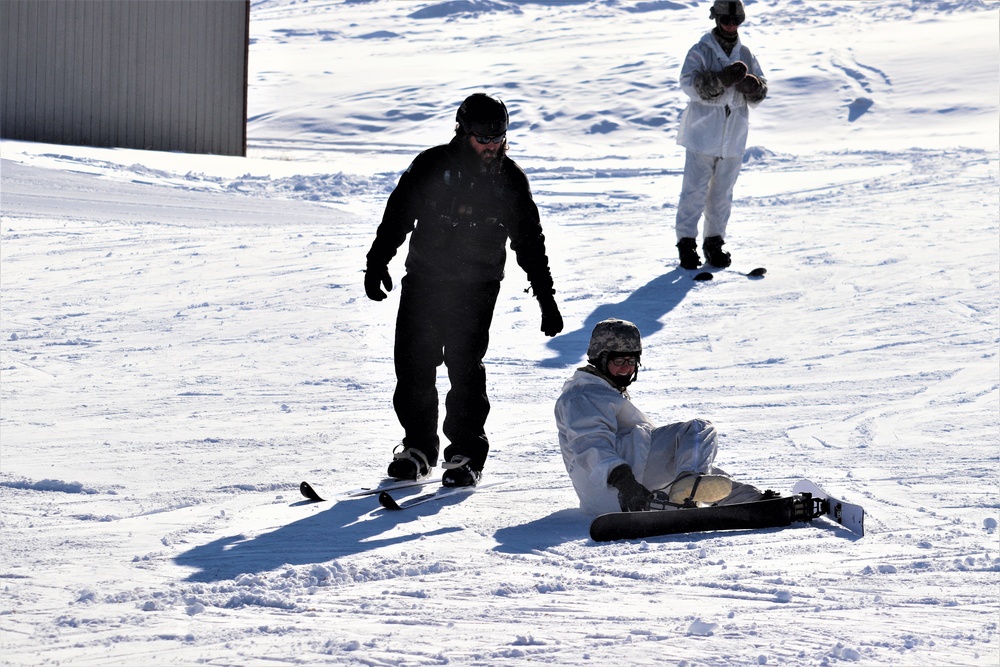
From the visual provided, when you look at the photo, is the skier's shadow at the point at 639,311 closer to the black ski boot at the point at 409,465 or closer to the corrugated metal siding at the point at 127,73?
the black ski boot at the point at 409,465

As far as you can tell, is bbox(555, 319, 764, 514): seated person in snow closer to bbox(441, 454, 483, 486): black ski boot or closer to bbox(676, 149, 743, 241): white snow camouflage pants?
bbox(441, 454, 483, 486): black ski boot

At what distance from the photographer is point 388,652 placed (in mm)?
3473

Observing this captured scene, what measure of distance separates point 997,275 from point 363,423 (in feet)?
19.5

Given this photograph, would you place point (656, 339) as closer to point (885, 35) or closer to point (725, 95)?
point (725, 95)

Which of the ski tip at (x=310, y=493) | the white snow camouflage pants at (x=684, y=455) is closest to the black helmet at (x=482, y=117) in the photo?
the white snow camouflage pants at (x=684, y=455)

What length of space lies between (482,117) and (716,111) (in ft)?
14.8

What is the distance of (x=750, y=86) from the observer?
9.09 m

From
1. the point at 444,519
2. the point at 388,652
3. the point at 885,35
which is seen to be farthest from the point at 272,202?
the point at 885,35

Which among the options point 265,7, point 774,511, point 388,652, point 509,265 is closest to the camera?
point 388,652

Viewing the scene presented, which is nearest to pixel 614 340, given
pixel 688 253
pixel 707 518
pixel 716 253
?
pixel 707 518

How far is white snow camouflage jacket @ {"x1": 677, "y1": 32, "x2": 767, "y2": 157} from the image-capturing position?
9250 mm

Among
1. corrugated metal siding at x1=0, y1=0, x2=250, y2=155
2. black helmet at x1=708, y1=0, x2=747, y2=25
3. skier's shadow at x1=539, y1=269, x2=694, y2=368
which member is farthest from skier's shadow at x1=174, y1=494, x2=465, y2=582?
corrugated metal siding at x1=0, y1=0, x2=250, y2=155

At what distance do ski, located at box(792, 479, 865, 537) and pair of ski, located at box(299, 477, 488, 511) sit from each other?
1378mm

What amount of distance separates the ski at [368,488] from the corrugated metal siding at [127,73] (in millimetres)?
14710
